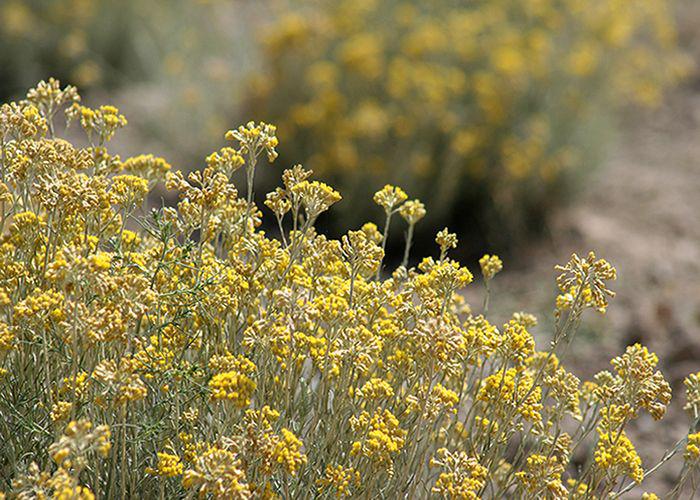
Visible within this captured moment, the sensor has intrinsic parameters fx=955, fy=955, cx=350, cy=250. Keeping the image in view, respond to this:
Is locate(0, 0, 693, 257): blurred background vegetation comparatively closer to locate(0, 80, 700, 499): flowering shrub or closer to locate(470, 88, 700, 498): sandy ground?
locate(470, 88, 700, 498): sandy ground

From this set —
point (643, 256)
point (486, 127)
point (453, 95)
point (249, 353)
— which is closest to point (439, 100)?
point (453, 95)

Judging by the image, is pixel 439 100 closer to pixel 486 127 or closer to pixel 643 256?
pixel 486 127

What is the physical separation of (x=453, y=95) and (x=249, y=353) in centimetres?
439

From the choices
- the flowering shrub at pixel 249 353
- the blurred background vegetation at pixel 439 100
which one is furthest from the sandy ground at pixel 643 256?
the flowering shrub at pixel 249 353

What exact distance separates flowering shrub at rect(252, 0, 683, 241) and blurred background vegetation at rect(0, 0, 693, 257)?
1 centimetres

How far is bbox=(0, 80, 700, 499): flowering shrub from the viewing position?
2.23 m

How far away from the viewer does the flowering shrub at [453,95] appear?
6430 millimetres

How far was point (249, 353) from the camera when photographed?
8.43ft

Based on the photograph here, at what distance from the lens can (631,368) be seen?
2438mm

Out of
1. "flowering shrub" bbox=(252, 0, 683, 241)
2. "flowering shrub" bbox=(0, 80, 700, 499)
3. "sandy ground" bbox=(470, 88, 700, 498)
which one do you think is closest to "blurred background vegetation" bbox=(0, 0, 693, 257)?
"flowering shrub" bbox=(252, 0, 683, 241)

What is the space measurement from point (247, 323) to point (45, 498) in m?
0.86

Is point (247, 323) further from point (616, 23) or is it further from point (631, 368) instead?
point (616, 23)

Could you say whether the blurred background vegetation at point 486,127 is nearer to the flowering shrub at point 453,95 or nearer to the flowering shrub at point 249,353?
the flowering shrub at point 453,95

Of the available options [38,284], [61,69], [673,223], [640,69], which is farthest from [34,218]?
[61,69]
